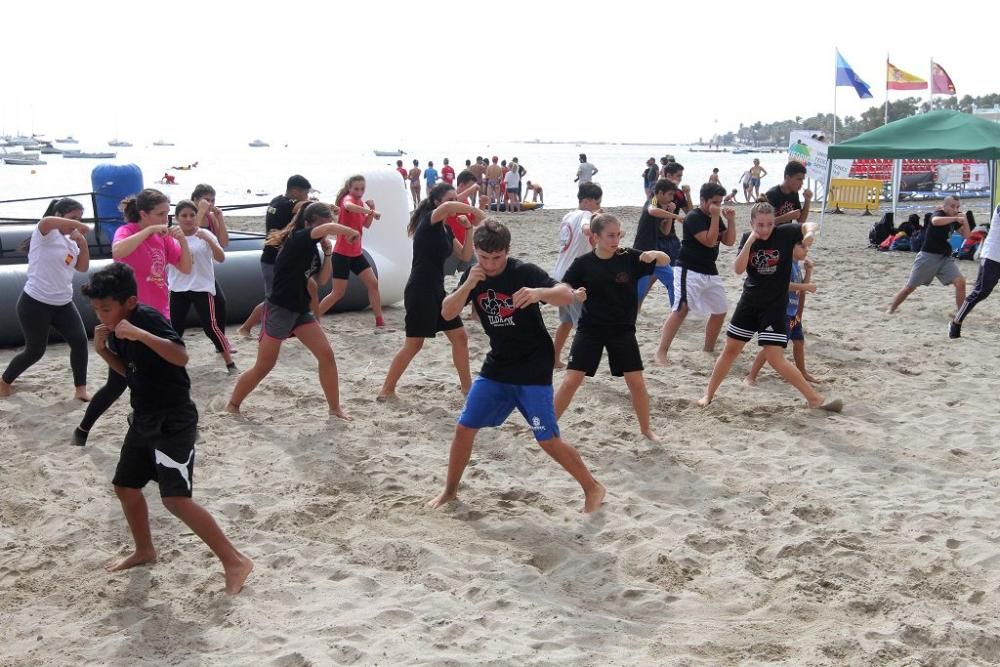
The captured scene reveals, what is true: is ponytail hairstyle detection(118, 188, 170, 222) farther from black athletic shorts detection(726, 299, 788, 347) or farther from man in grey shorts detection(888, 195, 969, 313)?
man in grey shorts detection(888, 195, 969, 313)

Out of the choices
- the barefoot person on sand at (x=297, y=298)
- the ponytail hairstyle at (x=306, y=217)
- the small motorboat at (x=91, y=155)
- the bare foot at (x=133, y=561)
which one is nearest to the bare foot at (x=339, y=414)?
the barefoot person on sand at (x=297, y=298)

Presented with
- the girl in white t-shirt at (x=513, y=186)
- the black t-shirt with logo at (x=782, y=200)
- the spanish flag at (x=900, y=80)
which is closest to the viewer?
the black t-shirt with logo at (x=782, y=200)

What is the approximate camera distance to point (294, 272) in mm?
6199

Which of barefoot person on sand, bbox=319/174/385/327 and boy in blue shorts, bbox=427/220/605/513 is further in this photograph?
barefoot person on sand, bbox=319/174/385/327

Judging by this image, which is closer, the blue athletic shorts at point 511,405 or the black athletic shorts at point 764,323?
the blue athletic shorts at point 511,405

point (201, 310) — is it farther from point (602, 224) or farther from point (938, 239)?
point (938, 239)

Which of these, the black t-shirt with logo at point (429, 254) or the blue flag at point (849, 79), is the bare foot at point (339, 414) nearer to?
the black t-shirt with logo at point (429, 254)

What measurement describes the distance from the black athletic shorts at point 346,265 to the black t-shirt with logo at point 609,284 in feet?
13.0

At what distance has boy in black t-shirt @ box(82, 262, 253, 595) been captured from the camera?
12.8 ft

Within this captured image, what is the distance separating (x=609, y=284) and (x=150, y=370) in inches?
111

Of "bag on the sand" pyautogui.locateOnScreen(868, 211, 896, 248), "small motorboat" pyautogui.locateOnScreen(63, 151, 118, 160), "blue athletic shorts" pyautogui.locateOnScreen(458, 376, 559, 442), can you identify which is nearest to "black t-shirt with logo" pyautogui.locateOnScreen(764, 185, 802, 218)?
"blue athletic shorts" pyautogui.locateOnScreen(458, 376, 559, 442)

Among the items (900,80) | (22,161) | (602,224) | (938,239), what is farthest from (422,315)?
(22,161)

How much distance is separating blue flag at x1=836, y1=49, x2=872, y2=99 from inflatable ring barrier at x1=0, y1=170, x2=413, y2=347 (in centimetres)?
1878

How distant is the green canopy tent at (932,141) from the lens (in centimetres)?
1620
